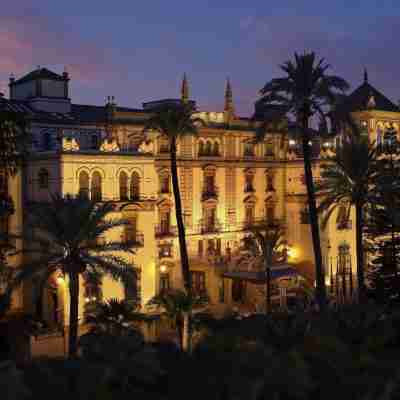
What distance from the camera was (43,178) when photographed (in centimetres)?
4106

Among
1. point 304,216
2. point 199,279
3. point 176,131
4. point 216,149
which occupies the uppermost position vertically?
point 216,149

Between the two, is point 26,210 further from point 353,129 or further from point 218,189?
point 353,129

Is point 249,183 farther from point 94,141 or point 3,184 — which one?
point 3,184

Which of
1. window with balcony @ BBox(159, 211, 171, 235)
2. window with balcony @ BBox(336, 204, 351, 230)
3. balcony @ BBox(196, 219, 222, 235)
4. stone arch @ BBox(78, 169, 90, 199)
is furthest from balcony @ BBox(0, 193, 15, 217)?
window with balcony @ BBox(336, 204, 351, 230)

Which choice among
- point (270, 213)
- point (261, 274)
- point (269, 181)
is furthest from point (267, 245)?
point (269, 181)

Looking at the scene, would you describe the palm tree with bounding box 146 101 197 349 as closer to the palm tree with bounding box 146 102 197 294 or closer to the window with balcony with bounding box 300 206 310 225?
the palm tree with bounding box 146 102 197 294

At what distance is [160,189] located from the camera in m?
48.5

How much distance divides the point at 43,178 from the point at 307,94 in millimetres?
17813

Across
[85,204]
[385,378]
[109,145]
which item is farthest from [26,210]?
[385,378]

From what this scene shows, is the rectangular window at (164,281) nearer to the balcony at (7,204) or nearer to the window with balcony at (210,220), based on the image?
the window with balcony at (210,220)

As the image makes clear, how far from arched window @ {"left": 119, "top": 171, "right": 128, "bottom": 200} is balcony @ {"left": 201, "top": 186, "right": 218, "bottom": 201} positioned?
9.55m

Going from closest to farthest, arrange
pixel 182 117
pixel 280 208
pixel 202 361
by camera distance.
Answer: pixel 202 361, pixel 182 117, pixel 280 208

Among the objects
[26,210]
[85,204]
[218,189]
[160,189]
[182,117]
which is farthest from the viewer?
[218,189]

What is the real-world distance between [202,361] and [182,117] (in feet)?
78.5
